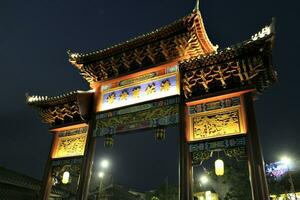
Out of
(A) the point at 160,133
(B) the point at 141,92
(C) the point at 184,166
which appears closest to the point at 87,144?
(B) the point at 141,92

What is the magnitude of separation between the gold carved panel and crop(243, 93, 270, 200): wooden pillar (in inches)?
12.6

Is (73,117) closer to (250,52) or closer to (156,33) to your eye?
(156,33)

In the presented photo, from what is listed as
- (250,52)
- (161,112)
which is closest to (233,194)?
(161,112)

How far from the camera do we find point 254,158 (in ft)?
23.5

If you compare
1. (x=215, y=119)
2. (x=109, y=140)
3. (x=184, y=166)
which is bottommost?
(x=184, y=166)

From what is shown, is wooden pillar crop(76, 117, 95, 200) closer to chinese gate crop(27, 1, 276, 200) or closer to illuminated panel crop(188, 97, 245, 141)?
chinese gate crop(27, 1, 276, 200)

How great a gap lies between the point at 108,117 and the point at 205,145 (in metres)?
4.35

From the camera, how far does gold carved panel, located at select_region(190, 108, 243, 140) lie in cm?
802

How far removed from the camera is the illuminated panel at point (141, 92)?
31.9 ft

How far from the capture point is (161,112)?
9.41 meters

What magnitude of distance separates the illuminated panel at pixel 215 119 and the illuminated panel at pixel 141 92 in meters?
1.24

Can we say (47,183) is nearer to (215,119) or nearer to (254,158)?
(215,119)

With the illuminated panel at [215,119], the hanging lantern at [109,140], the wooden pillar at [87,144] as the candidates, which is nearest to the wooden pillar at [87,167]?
the wooden pillar at [87,144]

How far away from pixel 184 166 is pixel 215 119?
186 cm
